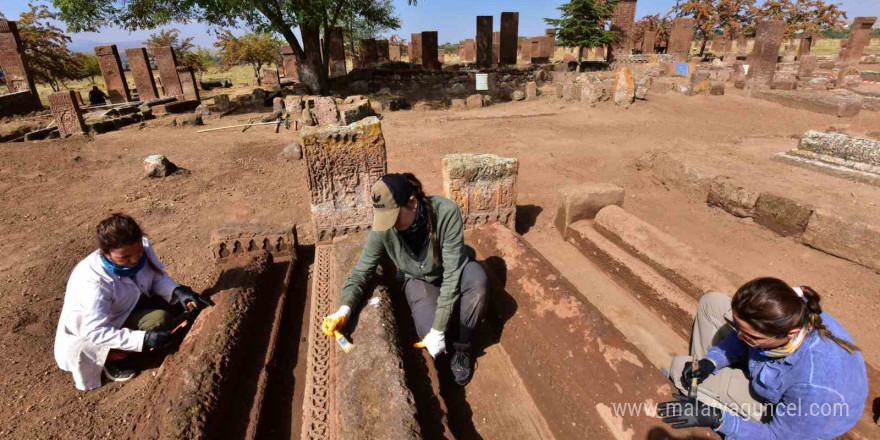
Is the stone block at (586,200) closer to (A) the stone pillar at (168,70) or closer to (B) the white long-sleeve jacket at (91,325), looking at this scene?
(B) the white long-sleeve jacket at (91,325)

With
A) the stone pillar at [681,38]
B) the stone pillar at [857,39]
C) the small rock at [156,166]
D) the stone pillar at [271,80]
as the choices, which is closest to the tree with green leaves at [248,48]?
the stone pillar at [271,80]

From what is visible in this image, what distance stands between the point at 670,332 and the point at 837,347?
160cm

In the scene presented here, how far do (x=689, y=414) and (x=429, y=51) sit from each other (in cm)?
2009

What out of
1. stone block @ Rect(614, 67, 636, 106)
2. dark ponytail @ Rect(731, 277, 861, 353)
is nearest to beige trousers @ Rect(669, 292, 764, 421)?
dark ponytail @ Rect(731, 277, 861, 353)

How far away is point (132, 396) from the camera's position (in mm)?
2469

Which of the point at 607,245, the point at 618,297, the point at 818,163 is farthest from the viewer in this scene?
the point at 818,163

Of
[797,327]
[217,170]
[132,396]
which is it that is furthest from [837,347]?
[217,170]

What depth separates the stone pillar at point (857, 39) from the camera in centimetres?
1988

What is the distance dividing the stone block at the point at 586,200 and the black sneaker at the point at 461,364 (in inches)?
96.3

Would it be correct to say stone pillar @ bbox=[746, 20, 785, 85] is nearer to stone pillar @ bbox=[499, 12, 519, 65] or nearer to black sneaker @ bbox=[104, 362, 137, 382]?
stone pillar @ bbox=[499, 12, 519, 65]

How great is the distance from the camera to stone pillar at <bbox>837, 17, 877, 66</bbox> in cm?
1988

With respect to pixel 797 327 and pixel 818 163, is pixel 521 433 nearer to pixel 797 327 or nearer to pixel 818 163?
pixel 797 327

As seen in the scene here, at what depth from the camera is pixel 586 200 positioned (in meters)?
4.54

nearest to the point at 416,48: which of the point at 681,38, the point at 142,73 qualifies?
the point at 142,73
